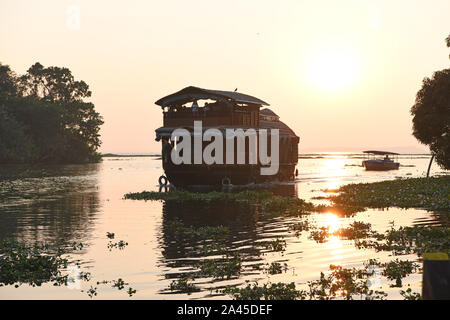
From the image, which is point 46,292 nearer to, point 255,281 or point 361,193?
point 255,281

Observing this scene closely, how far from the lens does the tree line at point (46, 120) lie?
4259 inches

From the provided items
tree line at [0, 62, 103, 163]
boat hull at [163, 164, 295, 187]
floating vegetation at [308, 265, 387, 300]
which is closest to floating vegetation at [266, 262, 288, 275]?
floating vegetation at [308, 265, 387, 300]

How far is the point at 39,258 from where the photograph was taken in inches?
629

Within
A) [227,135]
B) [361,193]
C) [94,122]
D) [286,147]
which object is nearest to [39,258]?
[361,193]

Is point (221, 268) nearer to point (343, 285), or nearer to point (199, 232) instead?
point (343, 285)

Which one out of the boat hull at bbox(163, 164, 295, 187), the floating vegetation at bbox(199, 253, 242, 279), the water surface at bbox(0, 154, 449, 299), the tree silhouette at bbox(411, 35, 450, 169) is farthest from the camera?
the boat hull at bbox(163, 164, 295, 187)

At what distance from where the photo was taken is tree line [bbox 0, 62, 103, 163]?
108 meters

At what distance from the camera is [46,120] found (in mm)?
119375

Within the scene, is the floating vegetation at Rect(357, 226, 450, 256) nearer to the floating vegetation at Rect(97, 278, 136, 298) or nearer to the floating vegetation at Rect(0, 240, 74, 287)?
the floating vegetation at Rect(97, 278, 136, 298)

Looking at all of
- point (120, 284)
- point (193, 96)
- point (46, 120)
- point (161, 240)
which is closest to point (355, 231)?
point (161, 240)

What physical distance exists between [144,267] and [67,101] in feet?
436

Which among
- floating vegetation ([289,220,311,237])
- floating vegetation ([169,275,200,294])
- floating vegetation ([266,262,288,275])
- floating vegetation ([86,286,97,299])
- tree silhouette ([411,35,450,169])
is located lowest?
floating vegetation ([86,286,97,299])

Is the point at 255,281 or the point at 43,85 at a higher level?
the point at 43,85

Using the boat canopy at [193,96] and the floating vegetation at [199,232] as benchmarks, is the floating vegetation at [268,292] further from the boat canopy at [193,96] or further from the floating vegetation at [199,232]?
the boat canopy at [193,96]
